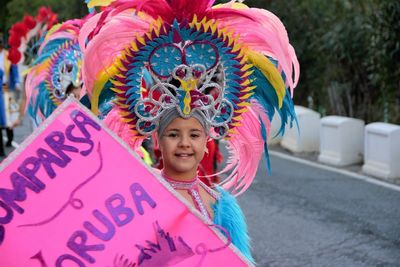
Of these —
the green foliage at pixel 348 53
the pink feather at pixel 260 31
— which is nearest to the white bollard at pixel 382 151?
the green foliage at pixel 348 53

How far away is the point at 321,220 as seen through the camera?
25.5 feet

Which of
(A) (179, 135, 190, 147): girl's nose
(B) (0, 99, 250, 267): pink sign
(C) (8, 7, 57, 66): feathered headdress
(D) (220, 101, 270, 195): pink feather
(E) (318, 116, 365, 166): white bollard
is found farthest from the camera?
(E) (318, 116, 365, 166): white bollard

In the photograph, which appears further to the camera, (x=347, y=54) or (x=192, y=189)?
(x=347, y=54)

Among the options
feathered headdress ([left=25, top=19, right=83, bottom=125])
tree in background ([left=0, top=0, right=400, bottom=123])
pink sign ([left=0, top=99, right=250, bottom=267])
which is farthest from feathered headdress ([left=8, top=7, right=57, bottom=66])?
pink sign ([left=0, top=99, right=250, bottom=267])

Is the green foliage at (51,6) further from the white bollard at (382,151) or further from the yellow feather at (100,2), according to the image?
the yellow feather at (100,2)

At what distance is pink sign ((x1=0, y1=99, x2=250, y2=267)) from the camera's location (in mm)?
2713

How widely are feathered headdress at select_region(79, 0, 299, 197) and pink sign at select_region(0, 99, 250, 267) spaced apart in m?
0.80

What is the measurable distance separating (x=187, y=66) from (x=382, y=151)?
672 cm

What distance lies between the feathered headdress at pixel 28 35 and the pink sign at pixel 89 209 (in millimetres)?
7583

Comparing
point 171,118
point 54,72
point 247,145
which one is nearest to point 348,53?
point 54,72

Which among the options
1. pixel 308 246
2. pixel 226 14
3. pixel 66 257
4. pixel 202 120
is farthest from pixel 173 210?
pixel 308 246

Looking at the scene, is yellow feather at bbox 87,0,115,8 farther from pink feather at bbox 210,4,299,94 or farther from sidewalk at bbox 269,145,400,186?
sidewalk at bbox 269,145,400,186

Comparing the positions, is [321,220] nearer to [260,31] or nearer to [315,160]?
[315,160]

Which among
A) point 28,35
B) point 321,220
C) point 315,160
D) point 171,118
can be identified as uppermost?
point 28,35
